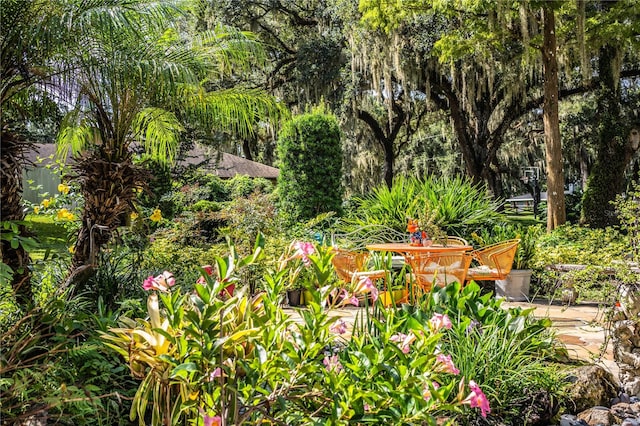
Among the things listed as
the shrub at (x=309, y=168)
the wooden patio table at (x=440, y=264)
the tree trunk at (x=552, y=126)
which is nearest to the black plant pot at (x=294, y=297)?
the wooden patio table at (x=440, y=264)

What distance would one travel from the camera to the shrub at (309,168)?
9562mm

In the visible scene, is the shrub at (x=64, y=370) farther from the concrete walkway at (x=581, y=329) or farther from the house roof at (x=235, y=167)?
the house roof at (x=235, y=167)

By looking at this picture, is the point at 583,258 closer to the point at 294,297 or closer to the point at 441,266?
the point at 441,266

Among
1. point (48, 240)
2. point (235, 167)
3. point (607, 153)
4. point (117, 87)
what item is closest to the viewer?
point (117, 87)

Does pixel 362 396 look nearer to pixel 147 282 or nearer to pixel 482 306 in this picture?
pixel 147 282

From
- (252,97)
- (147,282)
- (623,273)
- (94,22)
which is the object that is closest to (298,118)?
(252,97)

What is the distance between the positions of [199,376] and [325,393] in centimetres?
44

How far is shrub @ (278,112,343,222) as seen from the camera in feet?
31.4

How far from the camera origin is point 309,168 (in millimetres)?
9602

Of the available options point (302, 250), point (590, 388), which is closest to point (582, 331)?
point (590, 388)

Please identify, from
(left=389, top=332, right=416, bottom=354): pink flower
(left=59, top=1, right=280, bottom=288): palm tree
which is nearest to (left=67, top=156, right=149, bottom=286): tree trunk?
(left=59, top=1, right=280, bottom=288): palm tree

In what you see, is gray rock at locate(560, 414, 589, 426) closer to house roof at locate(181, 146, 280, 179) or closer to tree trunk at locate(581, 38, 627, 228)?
tree trunk at locate(581, 38, 627, 228)

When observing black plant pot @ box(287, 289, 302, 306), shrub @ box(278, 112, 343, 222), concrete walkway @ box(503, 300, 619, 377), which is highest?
shrub @ box(278, 112, 343, 222)

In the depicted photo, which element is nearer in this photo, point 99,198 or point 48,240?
point 99,198
